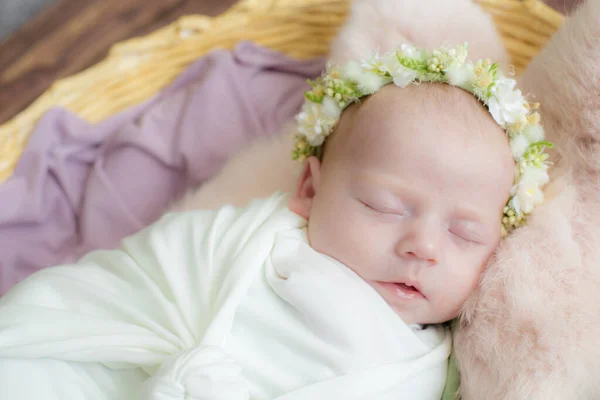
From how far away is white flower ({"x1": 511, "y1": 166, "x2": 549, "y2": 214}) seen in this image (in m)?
1.20

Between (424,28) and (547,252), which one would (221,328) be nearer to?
(547,252)

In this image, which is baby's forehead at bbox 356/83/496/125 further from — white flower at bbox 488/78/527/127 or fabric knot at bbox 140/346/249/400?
fabric knot at bbox 140/346/249/400

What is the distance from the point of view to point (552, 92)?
1329 mm

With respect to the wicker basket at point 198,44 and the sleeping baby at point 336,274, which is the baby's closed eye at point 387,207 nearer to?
the sleeping baby at point 336,274

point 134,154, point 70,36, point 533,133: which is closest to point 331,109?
point 533,133

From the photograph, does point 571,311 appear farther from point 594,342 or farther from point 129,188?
point 129,188

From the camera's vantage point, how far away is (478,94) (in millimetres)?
1227

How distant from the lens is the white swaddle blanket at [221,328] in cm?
107

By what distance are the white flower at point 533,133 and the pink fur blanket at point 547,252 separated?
91 millimetres

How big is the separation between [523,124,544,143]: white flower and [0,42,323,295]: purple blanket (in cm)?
86

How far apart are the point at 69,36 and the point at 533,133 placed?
5.52 feet

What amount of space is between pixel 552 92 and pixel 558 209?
0.29m

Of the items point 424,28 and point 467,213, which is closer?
point 467,213

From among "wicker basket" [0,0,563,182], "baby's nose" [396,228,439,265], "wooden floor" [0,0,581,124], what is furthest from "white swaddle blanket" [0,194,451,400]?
"wooden floor" [0,0,581,124]
